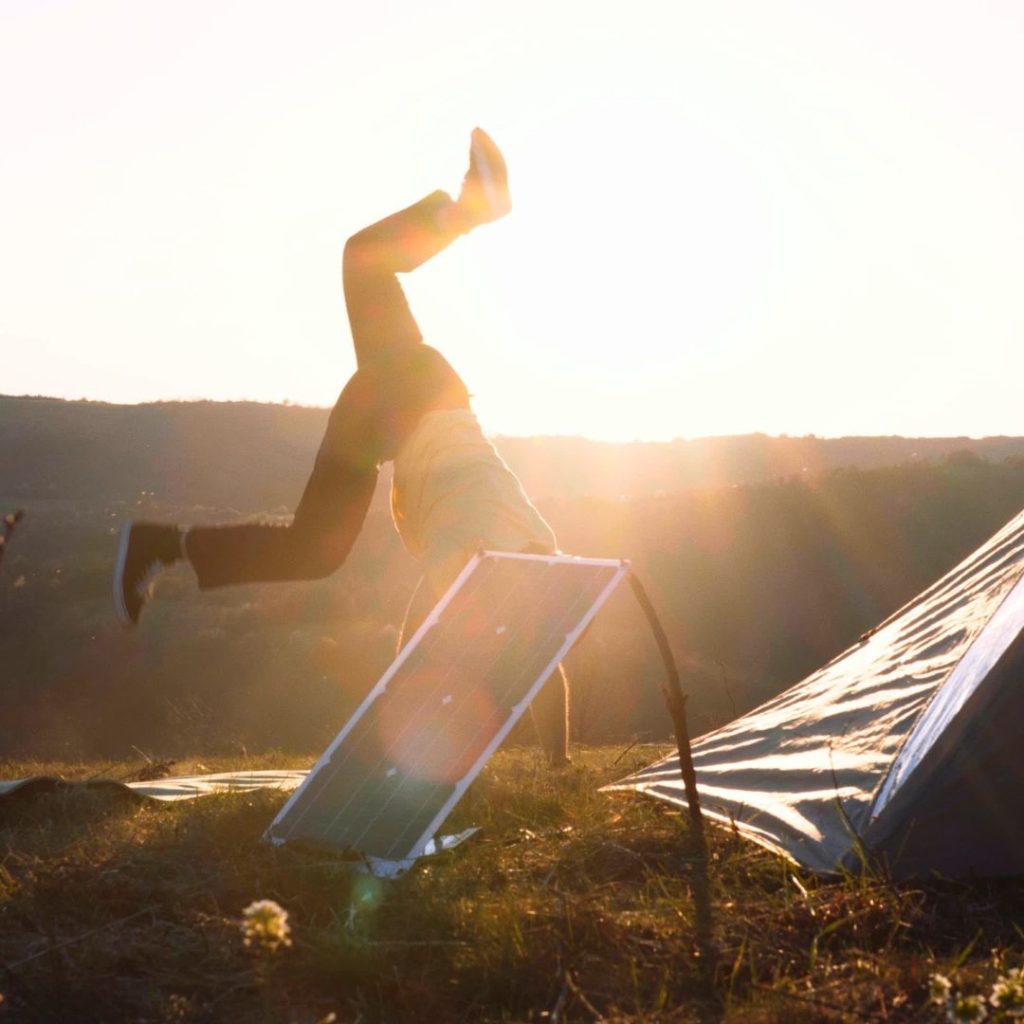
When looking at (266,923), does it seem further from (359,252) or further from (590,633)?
(590,633)

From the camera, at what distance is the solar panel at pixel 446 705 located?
394cm

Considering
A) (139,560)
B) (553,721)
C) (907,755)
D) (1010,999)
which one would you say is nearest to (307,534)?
(139,560)

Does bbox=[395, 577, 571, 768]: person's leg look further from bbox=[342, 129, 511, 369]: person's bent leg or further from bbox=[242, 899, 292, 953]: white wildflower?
bbox=[242, 899, 292, 953]: white wildflower

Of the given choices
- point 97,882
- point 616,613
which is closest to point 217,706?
point 616,613

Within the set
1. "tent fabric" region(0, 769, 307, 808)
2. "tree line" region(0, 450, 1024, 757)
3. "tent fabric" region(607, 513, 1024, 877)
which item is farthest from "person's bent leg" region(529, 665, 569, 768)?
"tree line" region(0, 450, 1024, 757)

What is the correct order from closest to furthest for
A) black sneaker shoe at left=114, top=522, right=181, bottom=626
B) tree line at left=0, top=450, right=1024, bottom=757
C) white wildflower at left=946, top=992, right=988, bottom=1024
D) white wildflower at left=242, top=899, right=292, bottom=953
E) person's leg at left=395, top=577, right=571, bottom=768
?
white wildflower at left=946, top=992, right=988, bottom=1024
white wildflower at left=242, top=899, right=292, bottom=953
black sneaker shoe at left=114, top=522, right=181, bottom=626
person's leg at left=395, top=577, right=571, bottom=768
tree line at left=0, top=450, right=1024, bottom=757

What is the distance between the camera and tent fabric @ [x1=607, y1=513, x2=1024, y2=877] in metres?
3.57

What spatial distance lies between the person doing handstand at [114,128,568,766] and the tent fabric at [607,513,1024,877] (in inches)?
48.8

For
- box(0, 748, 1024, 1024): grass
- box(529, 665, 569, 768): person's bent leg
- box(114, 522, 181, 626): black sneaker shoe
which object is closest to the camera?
box(0, 748, 1024, 1024): grass

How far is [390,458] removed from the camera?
526 centimetres

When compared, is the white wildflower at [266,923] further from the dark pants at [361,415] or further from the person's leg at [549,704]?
the person's leg at [549,704]

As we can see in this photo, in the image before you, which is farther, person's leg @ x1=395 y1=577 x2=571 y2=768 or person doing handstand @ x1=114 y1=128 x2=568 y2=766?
person's leg @ x1=395 y1=577 x2=571 y2=768

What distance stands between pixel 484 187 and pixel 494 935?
3106mm

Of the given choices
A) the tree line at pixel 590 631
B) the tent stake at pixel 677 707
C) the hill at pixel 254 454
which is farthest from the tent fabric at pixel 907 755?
the hill at pixel 254 454
